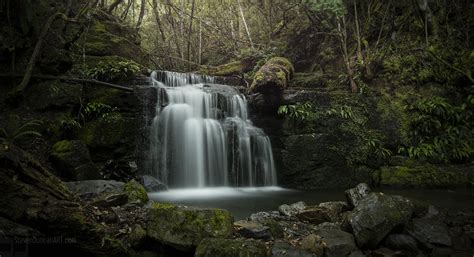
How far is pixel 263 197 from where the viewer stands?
8.16m

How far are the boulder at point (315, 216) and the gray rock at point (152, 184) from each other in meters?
4.26

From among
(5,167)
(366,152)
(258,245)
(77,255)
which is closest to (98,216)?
(77,255)

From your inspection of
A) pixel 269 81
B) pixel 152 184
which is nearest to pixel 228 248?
pixel 152 184

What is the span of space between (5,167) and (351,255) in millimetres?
4076

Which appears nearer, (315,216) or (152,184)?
(315,216)

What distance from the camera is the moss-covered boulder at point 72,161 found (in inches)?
262

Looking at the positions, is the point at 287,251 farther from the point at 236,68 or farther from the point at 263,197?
the point at 236,68

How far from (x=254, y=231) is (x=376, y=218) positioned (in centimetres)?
176

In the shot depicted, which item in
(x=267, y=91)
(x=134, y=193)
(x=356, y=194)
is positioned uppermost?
(x=267, y=91)

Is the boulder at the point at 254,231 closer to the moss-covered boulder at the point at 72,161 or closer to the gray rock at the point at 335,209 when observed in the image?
the gray rock at the point at 335,209

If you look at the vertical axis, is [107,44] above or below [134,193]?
above

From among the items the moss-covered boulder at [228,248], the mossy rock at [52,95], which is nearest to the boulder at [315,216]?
the moss-covered boulder at [228,248]

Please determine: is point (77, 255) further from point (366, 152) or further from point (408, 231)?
point (366, 152)

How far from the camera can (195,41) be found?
70.5ft
